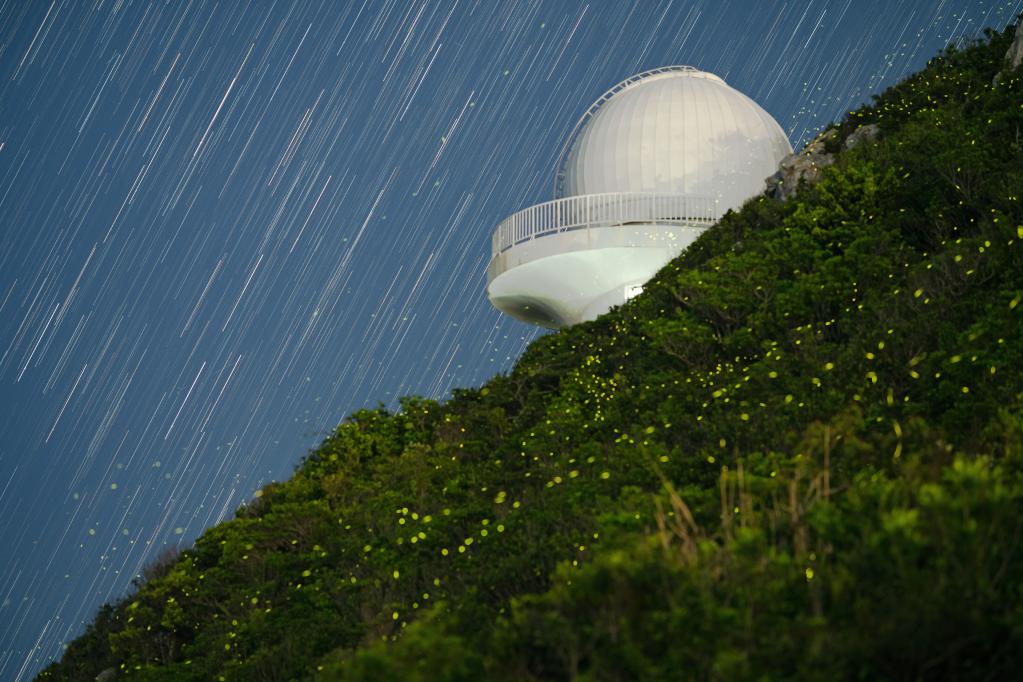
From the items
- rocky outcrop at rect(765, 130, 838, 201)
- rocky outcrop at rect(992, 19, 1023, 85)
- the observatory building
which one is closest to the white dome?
the observatory building

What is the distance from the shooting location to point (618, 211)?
29281 mm

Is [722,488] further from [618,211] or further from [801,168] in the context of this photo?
[618,211]

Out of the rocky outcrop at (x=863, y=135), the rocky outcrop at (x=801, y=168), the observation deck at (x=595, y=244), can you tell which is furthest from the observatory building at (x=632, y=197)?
the rocky outcrop at (x=863, y=135)

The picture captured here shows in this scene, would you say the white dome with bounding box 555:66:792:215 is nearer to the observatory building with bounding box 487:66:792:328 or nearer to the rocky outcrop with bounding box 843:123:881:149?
the observatory building with bounding box 487:66:792:328

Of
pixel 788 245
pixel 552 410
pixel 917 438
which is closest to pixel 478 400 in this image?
pixel 552 410

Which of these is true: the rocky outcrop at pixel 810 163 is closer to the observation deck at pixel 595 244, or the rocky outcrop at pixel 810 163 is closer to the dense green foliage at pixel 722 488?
the dense green foliage at pixel 722 488

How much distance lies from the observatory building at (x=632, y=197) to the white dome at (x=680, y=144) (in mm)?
27

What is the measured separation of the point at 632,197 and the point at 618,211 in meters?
0.48

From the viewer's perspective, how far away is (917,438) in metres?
10.8

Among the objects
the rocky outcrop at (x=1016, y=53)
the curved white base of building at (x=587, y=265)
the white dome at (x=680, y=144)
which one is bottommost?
the rocky outcrop at (x=1016, y=53)

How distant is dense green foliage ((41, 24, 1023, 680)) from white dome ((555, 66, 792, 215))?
250 inches

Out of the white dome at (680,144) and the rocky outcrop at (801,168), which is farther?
the white dome at (680,144)

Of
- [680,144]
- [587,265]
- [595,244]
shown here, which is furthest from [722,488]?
[680,144]

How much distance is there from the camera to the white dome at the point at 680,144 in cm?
3009
